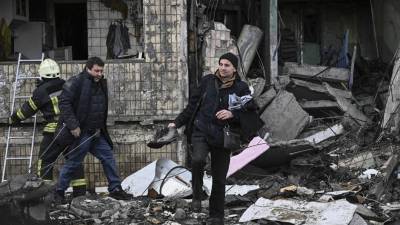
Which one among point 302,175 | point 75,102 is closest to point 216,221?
point 75,102

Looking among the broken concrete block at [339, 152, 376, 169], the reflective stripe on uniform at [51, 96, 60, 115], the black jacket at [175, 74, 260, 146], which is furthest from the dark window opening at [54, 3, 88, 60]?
the black jacket at [175, 74, 260, 146]

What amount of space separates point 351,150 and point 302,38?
4568mm

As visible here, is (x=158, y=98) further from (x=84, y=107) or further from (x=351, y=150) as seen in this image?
(x=351, y=150)

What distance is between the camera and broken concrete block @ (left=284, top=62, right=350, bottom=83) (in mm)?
12539

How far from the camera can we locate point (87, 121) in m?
8.50

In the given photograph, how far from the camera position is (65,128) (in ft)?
27.7

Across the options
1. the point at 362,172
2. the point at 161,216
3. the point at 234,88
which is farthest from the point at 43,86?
the point at 362,172

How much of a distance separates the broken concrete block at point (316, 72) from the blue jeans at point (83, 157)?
4822 millimetres

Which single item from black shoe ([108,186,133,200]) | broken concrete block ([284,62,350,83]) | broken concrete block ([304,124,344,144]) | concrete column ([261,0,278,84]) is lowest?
black shoe ([108,186,133,200])

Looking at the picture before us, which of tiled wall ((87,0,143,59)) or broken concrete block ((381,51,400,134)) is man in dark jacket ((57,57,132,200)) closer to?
tiled wall ((87,0,143,59))

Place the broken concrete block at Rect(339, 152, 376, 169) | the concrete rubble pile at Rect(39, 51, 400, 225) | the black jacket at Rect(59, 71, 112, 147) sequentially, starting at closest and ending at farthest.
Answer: the concrete rubble pile at Rect(39, 51, 400, 225) < the black jacket at Rect(59, 71, 112, 147) < the broken concrete block at Rect(339, 152, 376, 169)

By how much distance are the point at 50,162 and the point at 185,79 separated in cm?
261

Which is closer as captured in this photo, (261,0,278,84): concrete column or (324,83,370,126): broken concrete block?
(324,83,370,126): broken concrete block

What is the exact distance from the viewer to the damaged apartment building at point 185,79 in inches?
402
